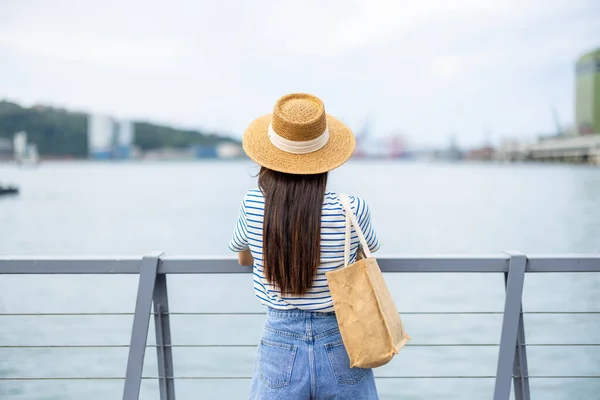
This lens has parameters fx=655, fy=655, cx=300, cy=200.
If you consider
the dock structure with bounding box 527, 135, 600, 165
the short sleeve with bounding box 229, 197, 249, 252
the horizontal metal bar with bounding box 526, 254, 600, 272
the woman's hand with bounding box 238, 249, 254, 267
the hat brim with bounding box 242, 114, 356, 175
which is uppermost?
the hat brim with bounding box 242, 114, 356, 175

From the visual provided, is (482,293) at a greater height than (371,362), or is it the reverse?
(371,362)

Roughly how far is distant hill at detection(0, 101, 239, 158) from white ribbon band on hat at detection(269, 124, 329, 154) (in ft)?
188

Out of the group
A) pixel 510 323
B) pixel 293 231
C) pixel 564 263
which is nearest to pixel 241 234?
pixel 293 231

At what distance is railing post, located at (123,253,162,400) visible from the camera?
8.13 feet

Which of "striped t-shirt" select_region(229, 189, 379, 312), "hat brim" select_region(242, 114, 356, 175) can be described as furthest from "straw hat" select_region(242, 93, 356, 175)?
"striped t-shirt" select_region(229, 189, 379, 312)

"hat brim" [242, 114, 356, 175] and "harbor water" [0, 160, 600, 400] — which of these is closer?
"hat brim" [242, 114, 356, 175]

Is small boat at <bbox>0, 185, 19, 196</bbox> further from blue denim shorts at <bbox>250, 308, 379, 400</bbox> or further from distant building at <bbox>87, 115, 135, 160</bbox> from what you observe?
blue denim shorts at <bbox>250, 308, 379, 400</bbox>

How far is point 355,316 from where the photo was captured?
6.34 ft

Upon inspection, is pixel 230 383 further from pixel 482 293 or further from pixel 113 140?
pixel 113 140

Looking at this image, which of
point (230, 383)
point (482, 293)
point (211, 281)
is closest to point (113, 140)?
point (211, 281)

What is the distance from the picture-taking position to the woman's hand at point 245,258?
226 centimetres

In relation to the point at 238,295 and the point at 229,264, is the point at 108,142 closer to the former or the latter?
the point at 238,295

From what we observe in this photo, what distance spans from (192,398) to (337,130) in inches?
321

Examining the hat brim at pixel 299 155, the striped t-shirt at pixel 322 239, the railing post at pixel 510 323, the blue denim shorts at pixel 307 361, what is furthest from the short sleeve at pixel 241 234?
the railing post at pixel 510 323
